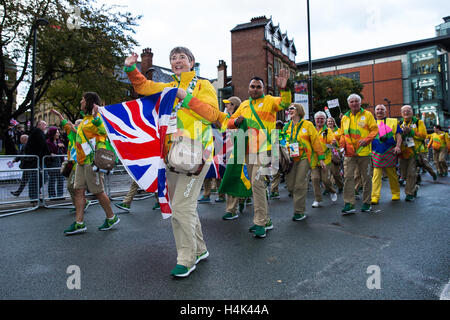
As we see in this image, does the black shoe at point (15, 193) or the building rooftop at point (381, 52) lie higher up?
the building rooftop at point (381, 52)

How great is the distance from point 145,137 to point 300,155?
3078 mm

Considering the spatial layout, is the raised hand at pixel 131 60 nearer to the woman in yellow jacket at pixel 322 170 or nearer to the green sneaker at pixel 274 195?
the woman in yellow jacket at pixel 322 170

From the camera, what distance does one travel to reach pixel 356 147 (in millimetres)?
6223

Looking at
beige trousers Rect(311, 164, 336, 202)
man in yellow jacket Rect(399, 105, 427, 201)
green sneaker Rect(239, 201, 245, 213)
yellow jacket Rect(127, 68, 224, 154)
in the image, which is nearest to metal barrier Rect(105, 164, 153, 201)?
green sneaker Rect(239, 201, 245, 213)

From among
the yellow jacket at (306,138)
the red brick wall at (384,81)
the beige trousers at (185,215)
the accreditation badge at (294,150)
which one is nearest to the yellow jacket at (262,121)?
the accreditation badge at (294,150)

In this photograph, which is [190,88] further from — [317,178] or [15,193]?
[15,193]

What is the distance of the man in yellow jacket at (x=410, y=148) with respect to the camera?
742 centimetres

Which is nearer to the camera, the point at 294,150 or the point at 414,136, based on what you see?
the point at 294,150

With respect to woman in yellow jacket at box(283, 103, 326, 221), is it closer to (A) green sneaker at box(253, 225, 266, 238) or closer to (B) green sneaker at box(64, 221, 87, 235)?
(A) green sneaker at box(253, 225, 266, 238)

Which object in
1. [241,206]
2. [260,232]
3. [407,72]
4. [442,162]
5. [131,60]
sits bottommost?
[260,232]

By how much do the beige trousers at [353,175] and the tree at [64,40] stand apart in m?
16.9

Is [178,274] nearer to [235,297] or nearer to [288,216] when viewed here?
[235,297]

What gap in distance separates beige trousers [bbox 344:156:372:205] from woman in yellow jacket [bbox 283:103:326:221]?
59 centimetres

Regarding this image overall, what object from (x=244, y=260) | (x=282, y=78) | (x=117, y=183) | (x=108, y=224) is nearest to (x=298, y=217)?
(x=244, y=260)
